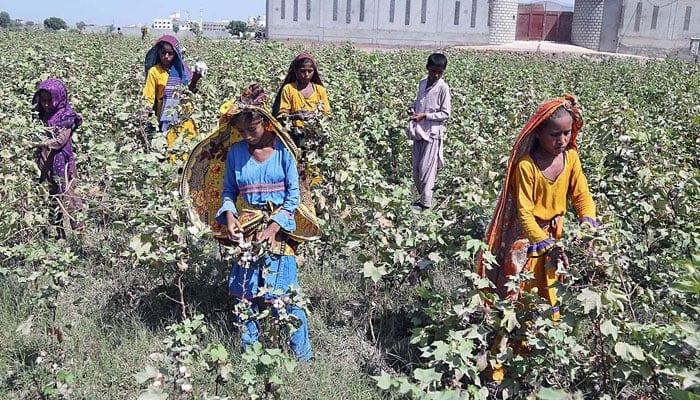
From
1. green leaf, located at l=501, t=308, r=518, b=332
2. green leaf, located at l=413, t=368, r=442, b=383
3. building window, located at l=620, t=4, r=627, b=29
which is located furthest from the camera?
building window, located at l=620, t=4, r=627, b=29

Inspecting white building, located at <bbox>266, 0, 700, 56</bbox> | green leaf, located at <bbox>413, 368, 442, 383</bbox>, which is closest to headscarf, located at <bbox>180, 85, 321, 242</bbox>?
green leaf, located at <bbox>413, 368, 442, 383</bbox>

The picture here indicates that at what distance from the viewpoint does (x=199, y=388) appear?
9.43ft

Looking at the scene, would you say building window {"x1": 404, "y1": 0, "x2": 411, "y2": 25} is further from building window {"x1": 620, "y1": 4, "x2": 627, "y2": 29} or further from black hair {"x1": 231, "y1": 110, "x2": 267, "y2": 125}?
black hair {"x1": 231, "y1": 110, "x2": 267, "y2": 125}

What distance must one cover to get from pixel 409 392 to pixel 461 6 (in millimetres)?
37951

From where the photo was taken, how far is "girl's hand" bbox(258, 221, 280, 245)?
2.90m

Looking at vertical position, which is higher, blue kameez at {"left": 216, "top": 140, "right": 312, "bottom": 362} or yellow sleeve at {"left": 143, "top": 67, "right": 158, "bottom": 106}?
yellow sleeve at {"left": 143, "top": 67, "right": 158, "bottom": 106}

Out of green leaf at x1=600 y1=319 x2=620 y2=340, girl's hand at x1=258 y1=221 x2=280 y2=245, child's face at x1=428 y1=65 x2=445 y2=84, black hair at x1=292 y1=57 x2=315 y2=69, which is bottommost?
green leaf at x1=600 y1=319 x2=620 y2=340

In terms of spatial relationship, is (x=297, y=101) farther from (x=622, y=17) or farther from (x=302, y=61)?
(x=622, y=17)

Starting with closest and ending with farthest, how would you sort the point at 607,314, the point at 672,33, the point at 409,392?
the point at 409,392, the point at 607,314, the point at 672,33

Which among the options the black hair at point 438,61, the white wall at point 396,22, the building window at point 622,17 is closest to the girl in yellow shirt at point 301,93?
the black hair at point 438,61

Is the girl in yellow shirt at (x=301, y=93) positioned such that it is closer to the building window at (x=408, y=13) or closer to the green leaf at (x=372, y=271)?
the green leaf at (x=372, y=271)

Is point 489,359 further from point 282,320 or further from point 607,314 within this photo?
point 282,320

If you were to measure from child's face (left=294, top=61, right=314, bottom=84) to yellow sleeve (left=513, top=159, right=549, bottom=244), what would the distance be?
2287 mm

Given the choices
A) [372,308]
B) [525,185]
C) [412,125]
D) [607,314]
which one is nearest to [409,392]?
[607,314]
